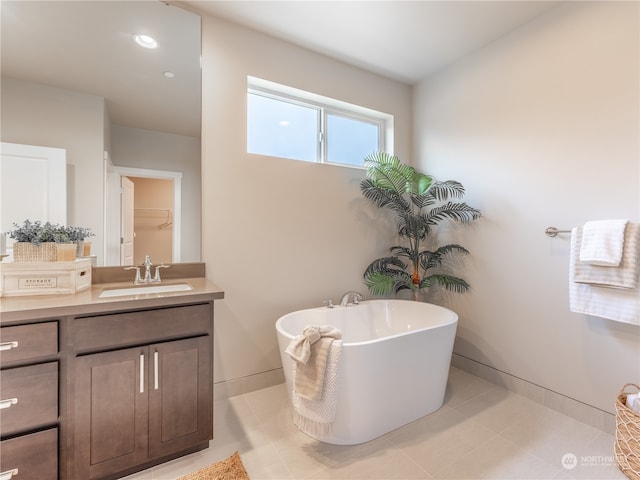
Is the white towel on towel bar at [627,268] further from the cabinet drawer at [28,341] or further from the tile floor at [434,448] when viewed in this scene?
the cabinet drawer at [28,341]

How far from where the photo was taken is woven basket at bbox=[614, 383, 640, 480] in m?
1.42

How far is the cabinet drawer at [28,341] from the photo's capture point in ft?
3.76

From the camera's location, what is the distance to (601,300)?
5.64 feet

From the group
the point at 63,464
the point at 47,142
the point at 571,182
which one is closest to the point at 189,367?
the point at 63,464

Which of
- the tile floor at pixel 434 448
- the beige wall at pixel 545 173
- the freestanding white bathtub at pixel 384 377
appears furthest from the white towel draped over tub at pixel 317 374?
the beige wall at pixel 545 173

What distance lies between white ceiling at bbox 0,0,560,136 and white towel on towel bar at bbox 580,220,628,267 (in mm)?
1523

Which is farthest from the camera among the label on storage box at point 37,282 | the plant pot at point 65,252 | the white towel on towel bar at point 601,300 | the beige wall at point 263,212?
the beige wall at point 263,212

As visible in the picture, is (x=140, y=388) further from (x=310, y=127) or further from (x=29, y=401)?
(x=310, y=127)

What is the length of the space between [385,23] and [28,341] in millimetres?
2734

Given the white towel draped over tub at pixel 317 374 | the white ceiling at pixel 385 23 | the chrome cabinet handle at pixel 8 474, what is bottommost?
the chrome cabinet handle at pixel 8 474

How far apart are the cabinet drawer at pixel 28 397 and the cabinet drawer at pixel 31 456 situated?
0.05 metres

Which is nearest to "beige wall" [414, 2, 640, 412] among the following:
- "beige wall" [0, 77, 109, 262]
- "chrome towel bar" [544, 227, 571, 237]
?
"chrome towel bar" [544, 227, 571, 237]

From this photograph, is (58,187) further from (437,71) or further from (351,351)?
(437,71)

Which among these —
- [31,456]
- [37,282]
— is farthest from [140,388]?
[37,282]
